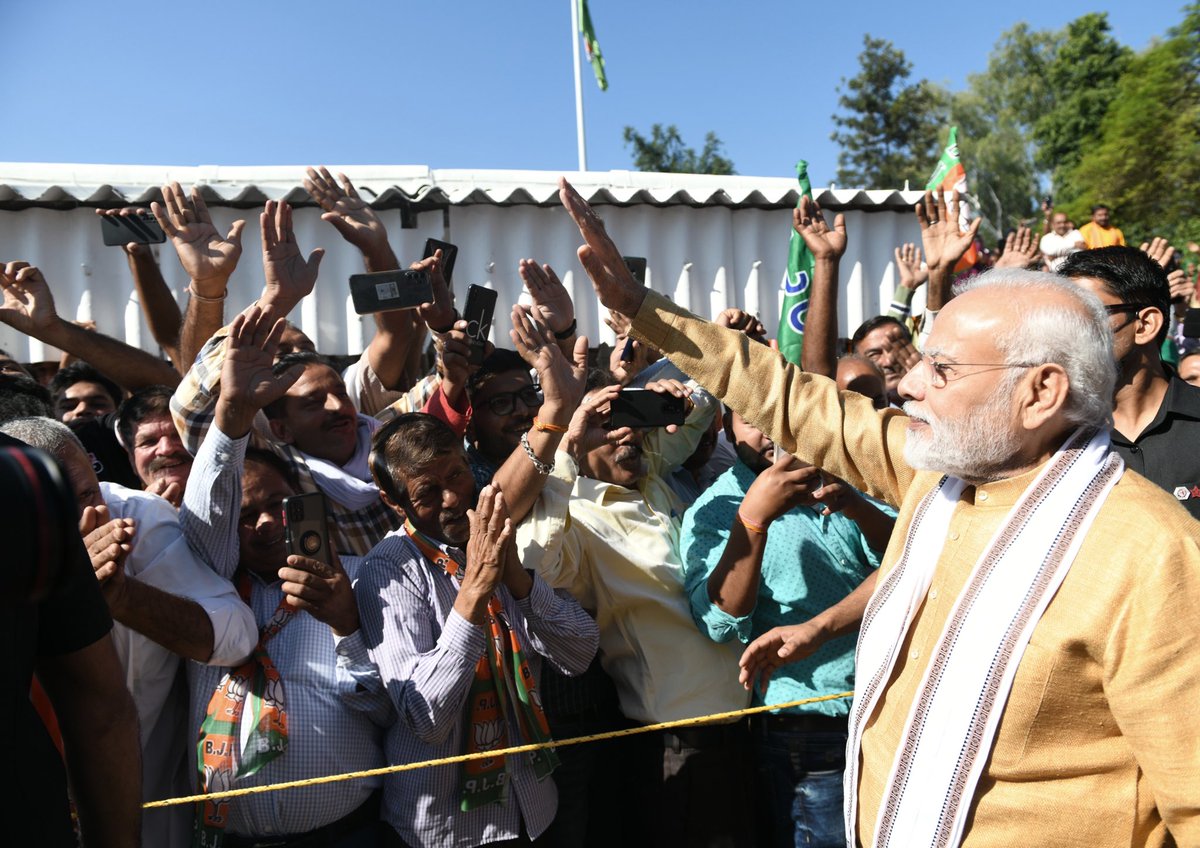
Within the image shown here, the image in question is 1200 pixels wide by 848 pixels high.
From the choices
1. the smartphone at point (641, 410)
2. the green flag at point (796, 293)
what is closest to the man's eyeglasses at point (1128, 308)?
the smartphone at point (641, 410)

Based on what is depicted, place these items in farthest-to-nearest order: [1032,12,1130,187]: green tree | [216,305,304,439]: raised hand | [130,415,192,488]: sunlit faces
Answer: [1032,12,1130,187]: green tree, [130,415,192,488]: sunlit faces, [216,305,304,439]: raised hand

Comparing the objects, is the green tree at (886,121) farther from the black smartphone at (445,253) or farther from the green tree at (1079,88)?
the black smartphone at (445,253)

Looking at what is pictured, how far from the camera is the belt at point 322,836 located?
2.50m

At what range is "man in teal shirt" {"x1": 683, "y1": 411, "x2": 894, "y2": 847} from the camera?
9.16 ft

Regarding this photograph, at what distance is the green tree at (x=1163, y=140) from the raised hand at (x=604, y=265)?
12248 mm

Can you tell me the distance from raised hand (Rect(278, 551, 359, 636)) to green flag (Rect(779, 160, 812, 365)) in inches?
95.1

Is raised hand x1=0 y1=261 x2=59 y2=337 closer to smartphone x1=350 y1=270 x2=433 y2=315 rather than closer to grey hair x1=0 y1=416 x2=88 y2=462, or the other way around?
smartphone x1=350 y1=270 x2=433 y2=315

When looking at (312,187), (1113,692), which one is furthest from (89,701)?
(312,187)

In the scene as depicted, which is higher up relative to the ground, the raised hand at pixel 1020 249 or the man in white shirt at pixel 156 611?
the raised hand at pixel 1020 249

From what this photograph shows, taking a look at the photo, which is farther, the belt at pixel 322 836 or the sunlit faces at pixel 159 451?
the sunlit faces at pixel 159 451

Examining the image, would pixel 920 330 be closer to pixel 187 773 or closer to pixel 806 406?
pixel 806 406

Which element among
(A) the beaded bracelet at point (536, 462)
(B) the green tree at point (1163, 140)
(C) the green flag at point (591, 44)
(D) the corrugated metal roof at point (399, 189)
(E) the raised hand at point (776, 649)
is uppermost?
(C) the green flag at point (591, 44)

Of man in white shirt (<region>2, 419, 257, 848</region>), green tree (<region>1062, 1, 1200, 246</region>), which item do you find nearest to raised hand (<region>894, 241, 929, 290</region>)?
man in white shirt (<region>2, 419, 257, 848</region>)

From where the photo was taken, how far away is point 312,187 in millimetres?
3932
